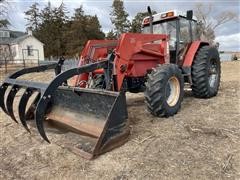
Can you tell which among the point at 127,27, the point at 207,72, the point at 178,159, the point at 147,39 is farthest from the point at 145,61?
the point at 127,27

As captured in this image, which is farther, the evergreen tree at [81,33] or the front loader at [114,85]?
the evergreen tree at [81,33]

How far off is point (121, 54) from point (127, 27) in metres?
38.7

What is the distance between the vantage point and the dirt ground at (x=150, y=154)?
3.52m

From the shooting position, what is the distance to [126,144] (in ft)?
14.0

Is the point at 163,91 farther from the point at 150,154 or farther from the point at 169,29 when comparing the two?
the point at 169,29

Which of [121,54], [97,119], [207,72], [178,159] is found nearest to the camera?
[178,159]

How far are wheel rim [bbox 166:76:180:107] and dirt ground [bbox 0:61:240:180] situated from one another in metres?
0.28

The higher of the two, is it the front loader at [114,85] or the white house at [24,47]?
the white house at [24,47]

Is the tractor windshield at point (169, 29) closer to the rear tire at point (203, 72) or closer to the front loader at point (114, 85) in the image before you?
the front loader at point (114, 85)

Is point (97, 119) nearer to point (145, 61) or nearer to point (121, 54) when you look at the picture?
point (121, 54)

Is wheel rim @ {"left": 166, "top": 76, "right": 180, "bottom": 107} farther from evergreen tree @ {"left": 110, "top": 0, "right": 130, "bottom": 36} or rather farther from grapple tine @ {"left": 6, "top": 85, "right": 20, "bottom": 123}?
evergreen tree @ {"left": 110, "top": 0, "right": 130, "bottom": 36}

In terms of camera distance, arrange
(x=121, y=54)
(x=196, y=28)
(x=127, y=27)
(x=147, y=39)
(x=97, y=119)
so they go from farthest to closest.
Result: (x=127, y=27), (x=196, y=28), (x=147, y=39), (x=121, y=54), (x=97, y=119)

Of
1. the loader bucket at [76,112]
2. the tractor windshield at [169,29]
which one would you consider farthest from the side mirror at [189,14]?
the loader bucket at [76,112]

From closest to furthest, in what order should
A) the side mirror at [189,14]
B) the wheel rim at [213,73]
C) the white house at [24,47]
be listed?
1. the side mirror at [189,14]
2. the wheel rim at [213,73]
3. the white house at [24,47]
